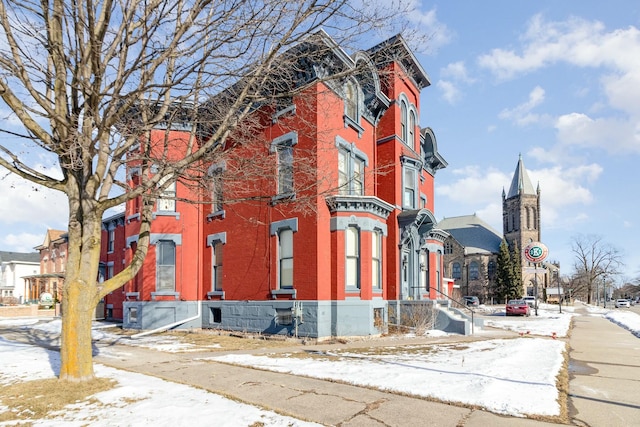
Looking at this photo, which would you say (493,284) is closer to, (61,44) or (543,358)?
(543,358)

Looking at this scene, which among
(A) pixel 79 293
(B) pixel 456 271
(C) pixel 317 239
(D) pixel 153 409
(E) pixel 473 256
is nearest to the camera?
(D) pixel 153 409

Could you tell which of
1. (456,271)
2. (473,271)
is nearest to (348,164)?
(473,271)

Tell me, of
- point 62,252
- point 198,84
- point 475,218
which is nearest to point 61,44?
point 198,84

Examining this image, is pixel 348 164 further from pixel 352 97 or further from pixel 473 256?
pixel 473 256

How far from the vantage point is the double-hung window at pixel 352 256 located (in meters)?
16.6

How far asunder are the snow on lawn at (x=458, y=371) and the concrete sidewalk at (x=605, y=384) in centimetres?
39

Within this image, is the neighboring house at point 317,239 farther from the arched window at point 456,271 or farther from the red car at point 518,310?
the arched window at point 456,271

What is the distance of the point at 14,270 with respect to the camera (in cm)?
7512

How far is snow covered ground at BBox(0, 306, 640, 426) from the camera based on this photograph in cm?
654

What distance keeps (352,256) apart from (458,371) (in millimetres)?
7561

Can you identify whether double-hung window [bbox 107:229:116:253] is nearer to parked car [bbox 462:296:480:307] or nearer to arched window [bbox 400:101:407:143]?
arched window [bbox 400:101:407:143]

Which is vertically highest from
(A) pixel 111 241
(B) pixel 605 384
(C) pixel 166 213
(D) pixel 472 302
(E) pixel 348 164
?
(E) pixel 348 164

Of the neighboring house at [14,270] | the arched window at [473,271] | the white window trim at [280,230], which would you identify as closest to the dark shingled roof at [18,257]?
the neighboring house at [14,270]

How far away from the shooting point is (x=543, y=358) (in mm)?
11648
